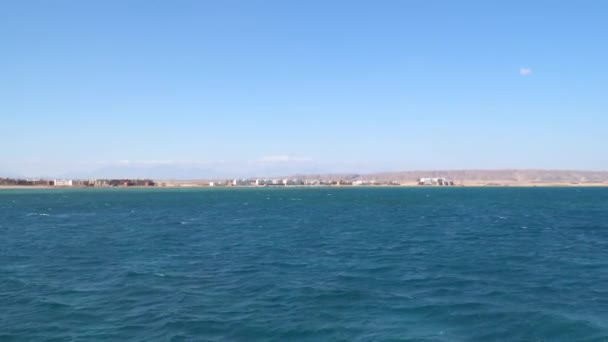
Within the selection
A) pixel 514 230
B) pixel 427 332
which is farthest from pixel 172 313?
pixel 514 230

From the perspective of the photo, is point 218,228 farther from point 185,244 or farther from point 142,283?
point 142,283

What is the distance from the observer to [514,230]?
68.7 meters

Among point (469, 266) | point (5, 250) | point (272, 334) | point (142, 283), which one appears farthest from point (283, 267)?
point (5, 250)

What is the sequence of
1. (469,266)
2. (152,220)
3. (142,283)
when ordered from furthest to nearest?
(152,220)
(469,266)
(142,283)

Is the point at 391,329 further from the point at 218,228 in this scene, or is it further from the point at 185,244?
the point at 218,228

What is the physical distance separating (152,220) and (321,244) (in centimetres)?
→ 4309

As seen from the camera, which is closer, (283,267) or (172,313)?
(172,313)

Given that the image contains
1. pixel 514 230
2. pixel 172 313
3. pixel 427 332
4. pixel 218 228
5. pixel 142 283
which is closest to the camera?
pixel 427 332

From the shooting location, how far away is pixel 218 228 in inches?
2945

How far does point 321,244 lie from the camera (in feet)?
181

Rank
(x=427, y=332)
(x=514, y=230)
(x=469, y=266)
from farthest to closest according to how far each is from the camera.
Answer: (x=514, y=230), (x=469, y=266), (x=427, y=332)

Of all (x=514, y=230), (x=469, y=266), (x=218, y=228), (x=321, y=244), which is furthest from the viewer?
(x=218, y=228)

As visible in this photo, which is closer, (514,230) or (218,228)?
(514,230)

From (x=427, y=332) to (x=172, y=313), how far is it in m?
12.5
